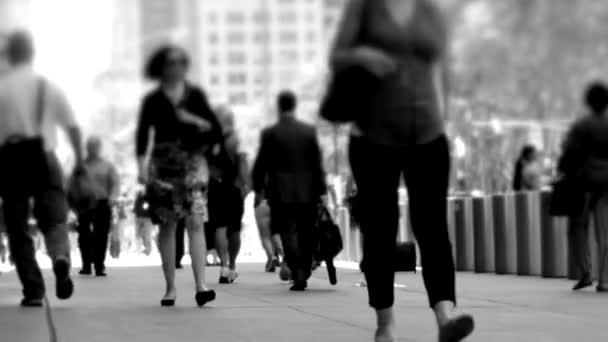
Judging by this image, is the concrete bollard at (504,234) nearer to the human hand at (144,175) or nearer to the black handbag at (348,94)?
the human hand at (144,175)

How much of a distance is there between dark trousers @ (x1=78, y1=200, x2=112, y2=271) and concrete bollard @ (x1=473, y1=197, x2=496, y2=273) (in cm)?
439

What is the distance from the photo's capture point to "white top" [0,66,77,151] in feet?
34.7

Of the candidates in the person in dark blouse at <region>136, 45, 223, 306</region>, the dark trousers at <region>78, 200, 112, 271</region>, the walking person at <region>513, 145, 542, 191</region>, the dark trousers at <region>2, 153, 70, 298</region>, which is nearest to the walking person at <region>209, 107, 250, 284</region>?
the dark trousers at <region>78, 200, 112, 271</region>

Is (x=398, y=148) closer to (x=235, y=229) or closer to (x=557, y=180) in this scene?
(x=557, y=180)

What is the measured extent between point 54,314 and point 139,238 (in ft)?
73.4

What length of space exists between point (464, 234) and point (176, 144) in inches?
327

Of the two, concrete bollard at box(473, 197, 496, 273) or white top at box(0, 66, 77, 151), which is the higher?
white top at box(0, 66, 77, 151)

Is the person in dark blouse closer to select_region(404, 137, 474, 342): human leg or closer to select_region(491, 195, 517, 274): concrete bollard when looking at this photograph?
select_region(404, 137, 474, 342): human leg

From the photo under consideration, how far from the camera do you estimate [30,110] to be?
10.6 meters

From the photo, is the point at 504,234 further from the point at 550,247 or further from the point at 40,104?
the point at 40,104

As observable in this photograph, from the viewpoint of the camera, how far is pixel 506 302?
11375mm

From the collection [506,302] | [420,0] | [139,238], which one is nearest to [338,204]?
[139,238]

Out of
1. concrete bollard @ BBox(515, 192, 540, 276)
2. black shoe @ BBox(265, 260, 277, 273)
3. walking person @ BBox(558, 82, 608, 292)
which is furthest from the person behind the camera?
black shoe @ BBox(265, 260, 277, 273)

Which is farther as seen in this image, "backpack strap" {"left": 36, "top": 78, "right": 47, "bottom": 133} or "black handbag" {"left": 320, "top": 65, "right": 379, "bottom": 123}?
"backpack strap" {"left": 36, "top": 78, "right": 47, "bottom": 133}
